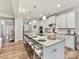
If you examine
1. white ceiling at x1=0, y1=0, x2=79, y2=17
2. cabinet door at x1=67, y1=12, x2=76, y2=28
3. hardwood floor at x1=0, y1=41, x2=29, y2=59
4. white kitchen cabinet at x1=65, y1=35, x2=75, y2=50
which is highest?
white ceiling at x1=0, y1=0, x2=79, y2=17

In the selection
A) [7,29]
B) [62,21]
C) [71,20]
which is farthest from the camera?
[7,29]

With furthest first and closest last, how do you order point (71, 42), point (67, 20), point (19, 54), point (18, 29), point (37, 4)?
point (18, 29), point (67, 20), point (71, 42), point (37, 4), point (19, 54)

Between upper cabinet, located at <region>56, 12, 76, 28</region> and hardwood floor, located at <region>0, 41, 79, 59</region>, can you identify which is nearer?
hardwood floor, located at <region>0, 41, 79, 59</region>

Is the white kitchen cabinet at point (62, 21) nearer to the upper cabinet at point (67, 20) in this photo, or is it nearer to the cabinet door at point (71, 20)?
the upper cabinet at point (67, 20)

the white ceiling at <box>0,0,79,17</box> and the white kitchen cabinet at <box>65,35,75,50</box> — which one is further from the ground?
the white ceiling at <box>0,0,79,17</box>

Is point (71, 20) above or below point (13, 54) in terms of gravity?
above

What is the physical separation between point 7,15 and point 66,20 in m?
5.71

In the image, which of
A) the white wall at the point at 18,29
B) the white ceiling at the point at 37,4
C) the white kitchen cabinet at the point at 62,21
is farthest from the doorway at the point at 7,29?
the white kitchen cabinet at the point at 62,21

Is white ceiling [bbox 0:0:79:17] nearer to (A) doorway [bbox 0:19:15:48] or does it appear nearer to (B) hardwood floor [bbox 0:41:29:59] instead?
(B) hardwood floor [bbox 0:41:29:59]

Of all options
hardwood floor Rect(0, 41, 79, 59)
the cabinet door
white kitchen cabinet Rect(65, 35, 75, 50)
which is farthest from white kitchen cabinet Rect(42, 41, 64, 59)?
the cabinet door

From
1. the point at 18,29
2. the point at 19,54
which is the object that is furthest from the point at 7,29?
the point at 19,54

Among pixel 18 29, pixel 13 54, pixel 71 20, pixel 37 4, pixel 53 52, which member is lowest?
pixel 13 54

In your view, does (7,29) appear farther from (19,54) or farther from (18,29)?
(19,54)

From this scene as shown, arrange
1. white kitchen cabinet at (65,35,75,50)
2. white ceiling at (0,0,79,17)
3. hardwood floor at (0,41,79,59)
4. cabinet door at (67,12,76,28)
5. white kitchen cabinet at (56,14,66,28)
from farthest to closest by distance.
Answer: white kitchen cabinet at (56,14,66,28)
cabinet door at (67,12,76,28)
white kitchen cabinet at (65,35,75,50)
white ceiling at (0,0,79,17)
hardwood floor at (0,41,79,59)
